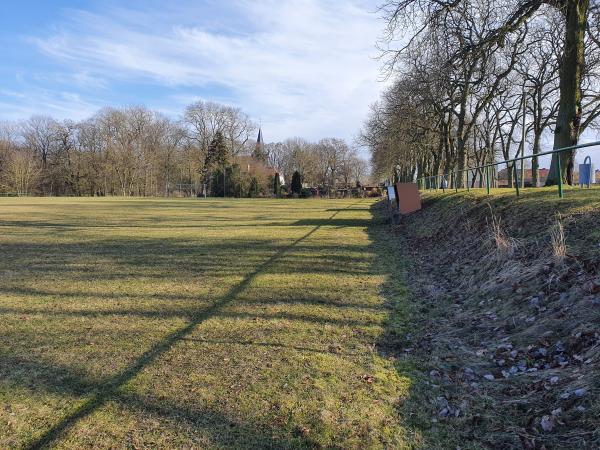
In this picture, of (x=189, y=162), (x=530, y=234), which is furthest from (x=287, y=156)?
(x=530, y=234)

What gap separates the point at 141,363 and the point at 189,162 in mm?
80229

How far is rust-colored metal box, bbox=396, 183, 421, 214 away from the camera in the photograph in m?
20.1

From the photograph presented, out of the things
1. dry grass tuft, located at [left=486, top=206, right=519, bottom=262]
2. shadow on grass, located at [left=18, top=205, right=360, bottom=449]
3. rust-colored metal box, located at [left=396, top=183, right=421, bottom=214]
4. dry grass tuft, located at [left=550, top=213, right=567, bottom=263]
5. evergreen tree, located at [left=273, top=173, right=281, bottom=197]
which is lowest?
shadow on grass, located at [left=18, top=205, right=360, bottom=449]

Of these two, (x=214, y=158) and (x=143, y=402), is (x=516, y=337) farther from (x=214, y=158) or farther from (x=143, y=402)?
(x=214, y=158)

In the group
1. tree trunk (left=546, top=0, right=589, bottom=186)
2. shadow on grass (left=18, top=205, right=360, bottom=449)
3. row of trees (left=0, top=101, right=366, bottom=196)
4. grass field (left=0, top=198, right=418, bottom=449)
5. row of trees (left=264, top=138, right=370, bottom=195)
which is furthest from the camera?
row of trees (left=264, top=138, right=370, bottom=195)

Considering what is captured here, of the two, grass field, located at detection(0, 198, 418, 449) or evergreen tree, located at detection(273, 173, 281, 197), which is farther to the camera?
evergreen tree, located at detection(273, 173, 281, 197)

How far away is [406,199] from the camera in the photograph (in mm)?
20250

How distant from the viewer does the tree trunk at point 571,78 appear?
44.1ft

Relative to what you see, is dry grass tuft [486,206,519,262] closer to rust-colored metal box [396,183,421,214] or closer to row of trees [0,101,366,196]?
rust-colored metal box [396,183,421,214]

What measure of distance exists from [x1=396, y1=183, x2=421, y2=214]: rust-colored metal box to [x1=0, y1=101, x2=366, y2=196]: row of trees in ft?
191

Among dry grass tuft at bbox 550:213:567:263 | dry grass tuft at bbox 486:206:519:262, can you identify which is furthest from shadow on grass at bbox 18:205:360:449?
dry grass tuft at bbox 486:206:519:262

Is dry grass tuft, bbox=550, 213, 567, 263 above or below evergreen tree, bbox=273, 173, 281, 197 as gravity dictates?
below

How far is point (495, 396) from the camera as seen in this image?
3.63 meters

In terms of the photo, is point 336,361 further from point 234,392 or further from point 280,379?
point 234,392
